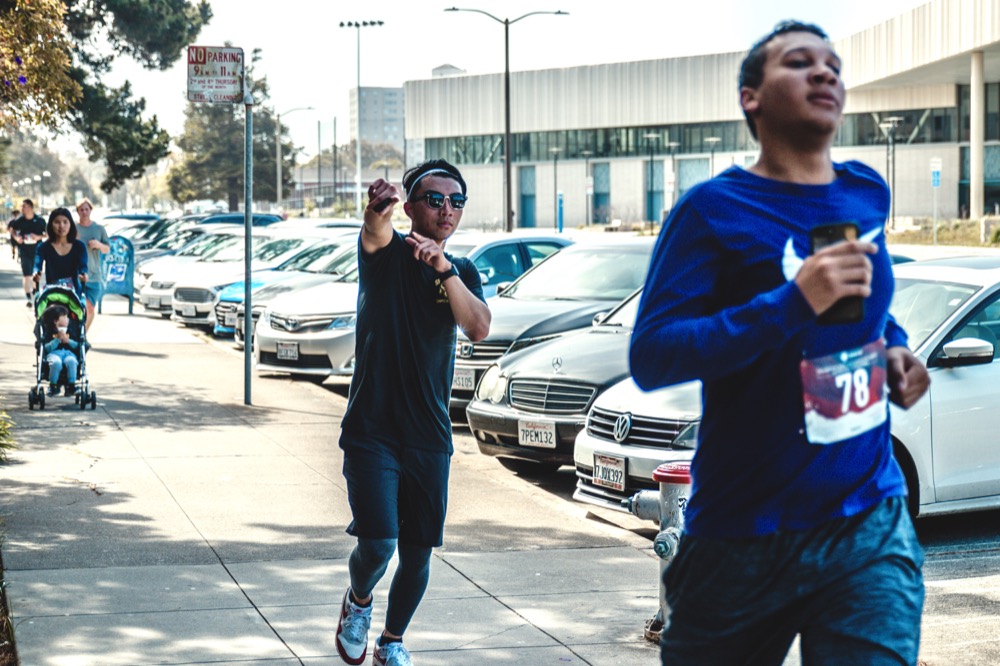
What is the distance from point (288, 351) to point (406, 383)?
10.1 metres

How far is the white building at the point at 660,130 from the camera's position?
70.2 metres

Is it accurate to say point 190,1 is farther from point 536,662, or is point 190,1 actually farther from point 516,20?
point 536,662

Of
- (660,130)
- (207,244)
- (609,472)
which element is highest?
(660,130)

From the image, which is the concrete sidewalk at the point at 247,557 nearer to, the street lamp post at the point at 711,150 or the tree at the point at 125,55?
the tree at the point at 125,55

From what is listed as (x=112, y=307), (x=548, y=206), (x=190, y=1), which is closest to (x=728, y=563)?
(x=112, y=307)

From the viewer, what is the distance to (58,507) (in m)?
8.30

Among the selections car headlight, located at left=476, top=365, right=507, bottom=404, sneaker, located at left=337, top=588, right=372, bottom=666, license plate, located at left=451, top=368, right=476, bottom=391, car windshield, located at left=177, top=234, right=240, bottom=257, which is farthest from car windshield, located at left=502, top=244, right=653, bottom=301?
car windshield, located at left=177, top=234, right=240, bottom=257

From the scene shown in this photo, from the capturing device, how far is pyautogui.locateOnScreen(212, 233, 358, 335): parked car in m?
19.6

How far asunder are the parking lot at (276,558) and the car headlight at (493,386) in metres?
0.56

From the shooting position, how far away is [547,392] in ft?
32.0

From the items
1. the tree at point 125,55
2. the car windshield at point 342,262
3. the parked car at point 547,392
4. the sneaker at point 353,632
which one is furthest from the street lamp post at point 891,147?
the sneaker at point 353,632

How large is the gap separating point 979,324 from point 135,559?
4.85 meters

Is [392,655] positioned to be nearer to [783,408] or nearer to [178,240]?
[783,408]

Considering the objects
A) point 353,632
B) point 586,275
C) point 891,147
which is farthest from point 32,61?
point 891,147
